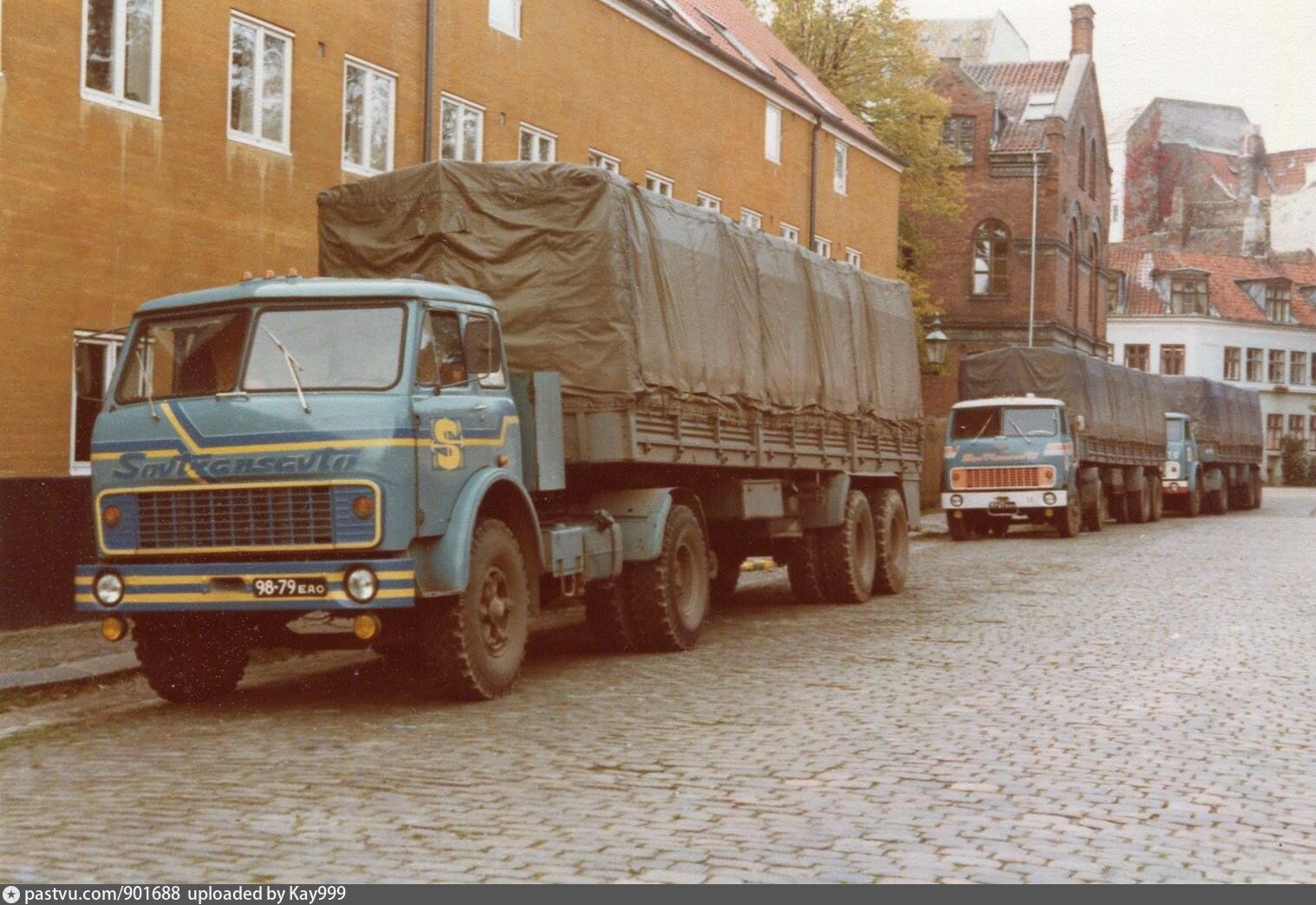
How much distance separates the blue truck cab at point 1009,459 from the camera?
30516mm

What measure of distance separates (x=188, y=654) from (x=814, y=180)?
28.5 meters

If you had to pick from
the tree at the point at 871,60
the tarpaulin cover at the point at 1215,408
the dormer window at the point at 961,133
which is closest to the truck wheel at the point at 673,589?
the tarpaulin cover at the point at 1215,408

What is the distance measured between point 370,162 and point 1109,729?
14.3m

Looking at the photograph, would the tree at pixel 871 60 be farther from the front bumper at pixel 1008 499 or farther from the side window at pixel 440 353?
the side window at pixel 440 353

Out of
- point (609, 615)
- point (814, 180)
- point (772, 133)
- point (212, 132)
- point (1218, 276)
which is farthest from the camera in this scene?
point (1218, 276)

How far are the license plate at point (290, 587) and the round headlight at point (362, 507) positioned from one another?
1.31 ft

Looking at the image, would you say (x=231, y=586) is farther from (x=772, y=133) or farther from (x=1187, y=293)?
(x=1187, y=293)

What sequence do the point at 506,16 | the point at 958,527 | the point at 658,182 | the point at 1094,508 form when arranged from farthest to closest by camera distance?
1. the point at 1094,508
2. the point at 958,527
3. the point at 658,182
4. the point at 506,16

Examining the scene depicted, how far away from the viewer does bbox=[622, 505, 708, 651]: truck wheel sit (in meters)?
12.9

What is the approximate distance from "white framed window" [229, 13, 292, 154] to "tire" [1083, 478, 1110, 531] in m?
18.7

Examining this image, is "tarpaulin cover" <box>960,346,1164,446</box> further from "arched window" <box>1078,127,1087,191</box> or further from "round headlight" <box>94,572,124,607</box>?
"arched window" <box>1078,127,1087,191</box>

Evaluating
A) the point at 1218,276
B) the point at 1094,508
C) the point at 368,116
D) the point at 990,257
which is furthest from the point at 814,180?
the point at 1218,276

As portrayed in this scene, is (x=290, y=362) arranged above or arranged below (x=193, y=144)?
below

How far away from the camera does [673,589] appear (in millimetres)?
13055
